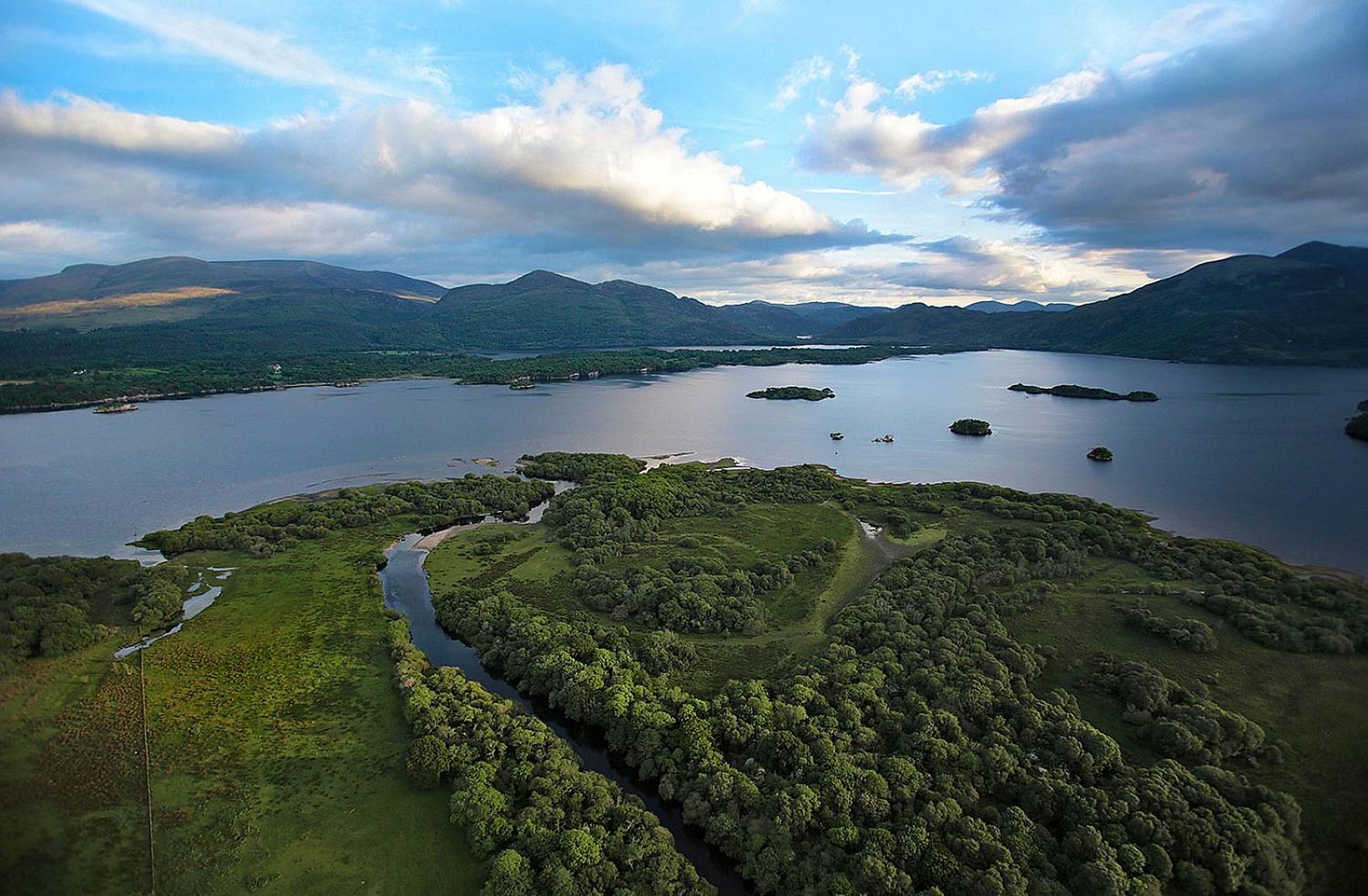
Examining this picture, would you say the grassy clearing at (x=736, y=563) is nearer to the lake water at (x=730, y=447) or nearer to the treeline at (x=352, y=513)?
the treeline at (x=352, y=513)

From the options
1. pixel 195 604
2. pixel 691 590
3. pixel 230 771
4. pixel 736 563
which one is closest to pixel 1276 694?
pixel 691 590

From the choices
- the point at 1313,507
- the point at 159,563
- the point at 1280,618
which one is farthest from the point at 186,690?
the point at 1313,507

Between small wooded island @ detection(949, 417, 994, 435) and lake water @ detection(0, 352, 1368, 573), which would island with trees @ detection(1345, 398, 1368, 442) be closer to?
lake water @ detection(0, 352, 1368, 573)

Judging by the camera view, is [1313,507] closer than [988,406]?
Yes

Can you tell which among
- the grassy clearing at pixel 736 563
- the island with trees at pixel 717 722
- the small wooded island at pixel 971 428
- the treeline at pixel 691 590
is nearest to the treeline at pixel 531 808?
the island with trees at pixel 717 722

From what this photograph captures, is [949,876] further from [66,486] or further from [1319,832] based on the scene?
[66,486]

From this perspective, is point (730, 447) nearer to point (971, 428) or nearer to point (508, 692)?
point (971, 428)
